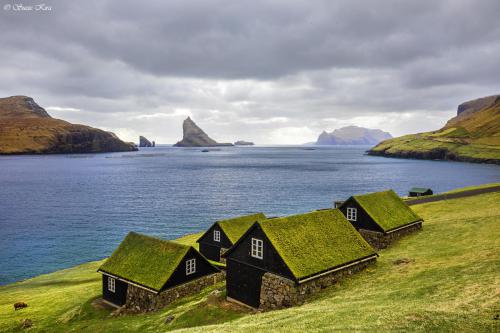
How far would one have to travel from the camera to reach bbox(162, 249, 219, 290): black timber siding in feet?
114

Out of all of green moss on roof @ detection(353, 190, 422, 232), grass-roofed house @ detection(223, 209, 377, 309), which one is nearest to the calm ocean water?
grass-roofed house @ detection(223, 209, 377, 309)

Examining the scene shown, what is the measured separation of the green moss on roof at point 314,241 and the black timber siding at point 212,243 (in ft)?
49.4

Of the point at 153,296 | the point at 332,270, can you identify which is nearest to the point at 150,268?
the point at 153,296

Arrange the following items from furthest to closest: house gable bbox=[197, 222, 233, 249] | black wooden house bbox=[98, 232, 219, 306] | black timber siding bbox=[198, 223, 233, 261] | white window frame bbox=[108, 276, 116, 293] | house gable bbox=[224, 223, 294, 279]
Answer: black timber siding bbox=[198, 223, 233, 261]
house gable bbox=[197, 222, 233, 249]
white window frame bbox=[108, 276, 116, 293]
black wooden house bbox=[98, 232, 219, 306]
house gable bbox=[224, 223, 294, 279]

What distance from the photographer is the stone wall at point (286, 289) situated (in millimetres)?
28328

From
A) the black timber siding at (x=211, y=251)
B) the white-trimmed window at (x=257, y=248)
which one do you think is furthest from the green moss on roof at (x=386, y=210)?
the black timber siding at (x=211, y=251)

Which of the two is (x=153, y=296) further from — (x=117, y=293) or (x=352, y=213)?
(x=352, y=213)

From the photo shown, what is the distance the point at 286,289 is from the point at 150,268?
1494 centimetres

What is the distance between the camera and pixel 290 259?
2898 cm

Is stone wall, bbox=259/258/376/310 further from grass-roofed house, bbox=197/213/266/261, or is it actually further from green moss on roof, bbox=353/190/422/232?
grass-roofed house, bbox=197/213/266/261

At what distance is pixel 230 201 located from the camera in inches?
4355

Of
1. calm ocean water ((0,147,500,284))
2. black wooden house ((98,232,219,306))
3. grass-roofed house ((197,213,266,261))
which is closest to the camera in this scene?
black wooden house ((98,232,219,306))

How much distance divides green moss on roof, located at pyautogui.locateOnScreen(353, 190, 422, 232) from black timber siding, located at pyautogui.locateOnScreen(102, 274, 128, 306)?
28976 millimetres

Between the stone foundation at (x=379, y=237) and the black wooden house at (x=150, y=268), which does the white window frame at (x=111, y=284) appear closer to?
the black wooden house at (x=150, y=268)
